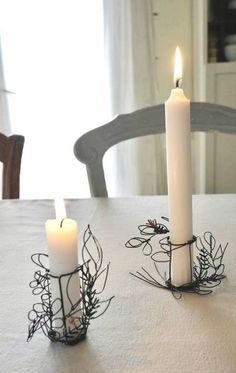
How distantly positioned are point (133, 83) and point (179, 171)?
1887mm

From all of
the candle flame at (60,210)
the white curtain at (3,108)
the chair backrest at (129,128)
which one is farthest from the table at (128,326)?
the white curtain at (3,108)

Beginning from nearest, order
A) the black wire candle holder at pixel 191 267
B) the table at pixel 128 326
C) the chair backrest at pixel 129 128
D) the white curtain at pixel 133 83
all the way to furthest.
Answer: the table at pixel 128 326
the black wire candle holder at pixel 191 267
the chair backrest at pixel 129 128
the white curtain at pixel 133 83

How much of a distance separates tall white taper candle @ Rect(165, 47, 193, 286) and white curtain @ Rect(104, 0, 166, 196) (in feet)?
6.04

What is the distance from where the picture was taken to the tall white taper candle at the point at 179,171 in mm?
470

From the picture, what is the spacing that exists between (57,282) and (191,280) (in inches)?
7.6

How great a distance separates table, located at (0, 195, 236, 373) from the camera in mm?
398

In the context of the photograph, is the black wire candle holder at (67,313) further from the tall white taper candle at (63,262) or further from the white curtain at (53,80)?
the white curtain at (53,80)

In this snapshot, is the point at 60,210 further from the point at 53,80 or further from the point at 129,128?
the point at 53,80

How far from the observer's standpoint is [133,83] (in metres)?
2.28

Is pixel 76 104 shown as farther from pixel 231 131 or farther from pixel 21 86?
pixel 231 131

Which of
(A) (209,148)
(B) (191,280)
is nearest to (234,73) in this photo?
(A) (209,148)

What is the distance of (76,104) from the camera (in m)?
2.35

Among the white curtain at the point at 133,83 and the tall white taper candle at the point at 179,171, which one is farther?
the white curtain at the point at 133,83

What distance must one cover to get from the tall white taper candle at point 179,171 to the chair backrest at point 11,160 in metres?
0.68
